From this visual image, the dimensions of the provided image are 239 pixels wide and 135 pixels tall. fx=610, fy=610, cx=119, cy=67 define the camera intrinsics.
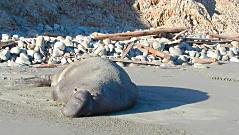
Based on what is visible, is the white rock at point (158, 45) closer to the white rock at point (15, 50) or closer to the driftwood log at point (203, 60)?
the driftwood log at point (203, 60)

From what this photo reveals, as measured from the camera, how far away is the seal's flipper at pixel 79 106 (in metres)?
7.53

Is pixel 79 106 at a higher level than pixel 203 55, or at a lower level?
higher

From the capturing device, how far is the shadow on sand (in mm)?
8545

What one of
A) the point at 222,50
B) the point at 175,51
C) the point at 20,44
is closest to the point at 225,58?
the point at 222,50

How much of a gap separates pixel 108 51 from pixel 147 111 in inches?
268

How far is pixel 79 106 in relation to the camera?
7555mm

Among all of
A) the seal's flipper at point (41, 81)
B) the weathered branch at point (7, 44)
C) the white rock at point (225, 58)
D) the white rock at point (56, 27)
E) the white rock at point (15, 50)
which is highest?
the white rock at point (56, 27)

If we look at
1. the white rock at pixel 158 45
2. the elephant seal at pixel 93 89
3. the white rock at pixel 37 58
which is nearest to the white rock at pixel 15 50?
the white rock at pixel 37 58

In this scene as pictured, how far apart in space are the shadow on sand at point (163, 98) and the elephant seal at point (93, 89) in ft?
0.67

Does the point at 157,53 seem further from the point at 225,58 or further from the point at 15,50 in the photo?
the point at 15,50

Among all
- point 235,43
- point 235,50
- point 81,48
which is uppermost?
point 81,48

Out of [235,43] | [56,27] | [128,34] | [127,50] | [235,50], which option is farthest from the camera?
[56,27]

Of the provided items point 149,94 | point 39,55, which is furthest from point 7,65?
point 149,94

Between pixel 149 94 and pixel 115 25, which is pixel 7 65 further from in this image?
pixel 115 25
